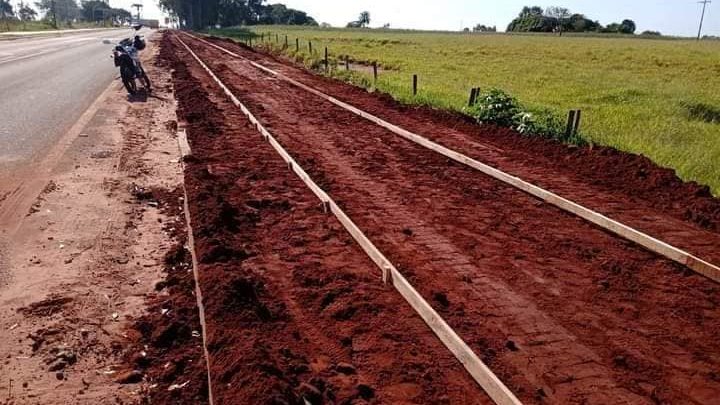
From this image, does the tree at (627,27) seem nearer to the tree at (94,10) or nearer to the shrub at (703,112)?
the shrub at (703,112)

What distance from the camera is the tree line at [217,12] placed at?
101 meters

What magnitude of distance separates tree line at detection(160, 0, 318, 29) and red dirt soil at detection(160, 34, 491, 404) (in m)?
103

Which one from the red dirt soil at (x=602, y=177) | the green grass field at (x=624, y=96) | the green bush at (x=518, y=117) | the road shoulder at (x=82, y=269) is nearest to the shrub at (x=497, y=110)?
the green bush at (x=518, y=117)

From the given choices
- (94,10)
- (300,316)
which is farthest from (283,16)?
(300,316)

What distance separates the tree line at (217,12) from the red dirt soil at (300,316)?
338 ft

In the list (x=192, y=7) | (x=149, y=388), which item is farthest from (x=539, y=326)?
(x=192, y=7)

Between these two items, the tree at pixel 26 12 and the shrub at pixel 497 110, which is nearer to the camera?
the shrub at pixel 497 110

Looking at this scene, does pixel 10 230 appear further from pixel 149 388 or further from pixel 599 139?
pixel 599 139

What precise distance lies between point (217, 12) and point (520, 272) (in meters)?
111

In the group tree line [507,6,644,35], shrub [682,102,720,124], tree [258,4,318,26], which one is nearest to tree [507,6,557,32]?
tree line [507,6,644,35]

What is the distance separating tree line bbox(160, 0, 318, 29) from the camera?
101 m

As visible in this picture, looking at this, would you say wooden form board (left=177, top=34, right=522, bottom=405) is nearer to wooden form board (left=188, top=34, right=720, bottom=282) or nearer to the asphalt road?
wooden form board (left=188, top=34, right=720, bottom=282)

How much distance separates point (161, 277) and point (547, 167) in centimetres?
638

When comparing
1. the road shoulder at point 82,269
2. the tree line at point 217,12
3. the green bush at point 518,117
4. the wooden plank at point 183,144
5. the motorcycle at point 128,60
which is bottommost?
the road shoulder at point 82,269
